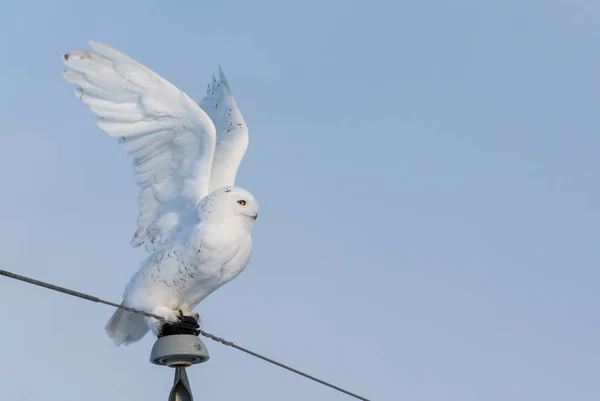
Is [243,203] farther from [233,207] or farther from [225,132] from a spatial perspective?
[225,132]

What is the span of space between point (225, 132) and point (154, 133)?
1.34 meters

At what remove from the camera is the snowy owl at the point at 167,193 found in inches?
320

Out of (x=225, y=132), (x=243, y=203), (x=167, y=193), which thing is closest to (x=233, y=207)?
(x=243, y=203)

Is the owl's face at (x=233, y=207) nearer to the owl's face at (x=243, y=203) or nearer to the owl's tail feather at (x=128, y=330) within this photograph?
the owl's face at (x=243, y=203)

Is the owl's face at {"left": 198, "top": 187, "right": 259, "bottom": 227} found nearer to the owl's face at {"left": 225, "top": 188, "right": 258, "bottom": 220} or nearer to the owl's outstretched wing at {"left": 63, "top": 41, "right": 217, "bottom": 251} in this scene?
the owl's face at {"left": 225, "top": 188, "right": 258, "bottom": 220}

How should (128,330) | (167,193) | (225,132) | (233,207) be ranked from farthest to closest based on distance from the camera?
(225,132), (167,193), (128,330), (233,207)

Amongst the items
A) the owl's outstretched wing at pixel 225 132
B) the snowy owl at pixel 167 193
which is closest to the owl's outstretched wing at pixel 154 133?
the snowy owl at pixel 167 193

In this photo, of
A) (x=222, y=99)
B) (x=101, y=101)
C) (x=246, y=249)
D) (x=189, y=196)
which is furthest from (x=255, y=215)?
(x=222, y=99)

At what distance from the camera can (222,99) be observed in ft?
35.8

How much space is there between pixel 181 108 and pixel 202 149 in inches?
14.2

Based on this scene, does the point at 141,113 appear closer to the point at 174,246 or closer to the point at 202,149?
the point at 202,149

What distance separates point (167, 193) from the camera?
29.9 feet

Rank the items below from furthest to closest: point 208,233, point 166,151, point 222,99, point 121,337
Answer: point 222,99 < point 166,151 < point 121,337 < point 208,233

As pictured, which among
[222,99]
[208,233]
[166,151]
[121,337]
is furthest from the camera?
[222,99]
